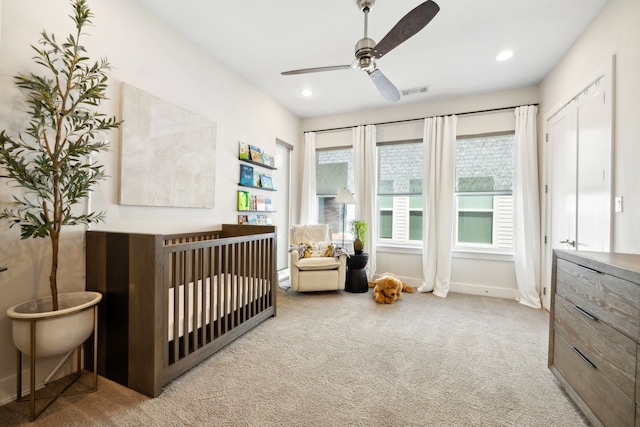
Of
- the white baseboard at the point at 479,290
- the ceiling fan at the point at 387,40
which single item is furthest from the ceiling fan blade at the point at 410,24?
the white baseboard at the point at 479,290

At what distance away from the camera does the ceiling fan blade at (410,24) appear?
1.49 metres

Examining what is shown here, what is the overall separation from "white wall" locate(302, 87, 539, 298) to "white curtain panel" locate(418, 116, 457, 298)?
19 cm

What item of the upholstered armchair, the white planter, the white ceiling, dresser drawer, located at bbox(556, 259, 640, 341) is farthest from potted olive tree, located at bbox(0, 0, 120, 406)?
dresser drawer, located at bbox(556, 259, 640, 341)

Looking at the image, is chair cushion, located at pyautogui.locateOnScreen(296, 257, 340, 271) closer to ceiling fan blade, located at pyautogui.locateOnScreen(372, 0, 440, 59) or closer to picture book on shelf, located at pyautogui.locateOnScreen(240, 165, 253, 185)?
picture book on shelf, located at pyautogui.locateOnScreen(240, 165, 253, 185)

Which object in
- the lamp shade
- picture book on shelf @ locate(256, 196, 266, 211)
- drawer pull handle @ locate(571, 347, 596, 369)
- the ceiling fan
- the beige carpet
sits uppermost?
the ceiling fan

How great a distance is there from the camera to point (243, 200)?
3.28 meters

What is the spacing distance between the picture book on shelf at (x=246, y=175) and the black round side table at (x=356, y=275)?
1694 mm

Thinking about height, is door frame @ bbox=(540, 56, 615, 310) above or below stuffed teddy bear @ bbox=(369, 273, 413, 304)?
above

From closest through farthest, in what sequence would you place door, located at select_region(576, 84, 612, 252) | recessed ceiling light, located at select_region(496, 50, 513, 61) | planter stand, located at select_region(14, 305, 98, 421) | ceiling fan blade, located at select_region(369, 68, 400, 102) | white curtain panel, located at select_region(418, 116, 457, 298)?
planter stand, located at select_region(14, 305, 98, 421), door, located at select_region(576, 84, 612, 252), ceiling fan blade, located at select_region(369, 68, 400, 102), recessed ceiling light, located at select_region(496, 50, 513, 61), white curtain panel, located at select_region(418, 116, 457, 298)

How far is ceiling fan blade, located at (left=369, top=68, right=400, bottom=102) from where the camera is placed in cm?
217

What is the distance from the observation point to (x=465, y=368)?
186 centimetres

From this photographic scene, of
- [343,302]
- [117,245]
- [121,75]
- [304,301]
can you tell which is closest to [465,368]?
[343,302]

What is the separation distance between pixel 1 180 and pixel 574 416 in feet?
11.1

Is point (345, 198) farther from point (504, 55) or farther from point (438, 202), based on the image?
point (504, 55)
